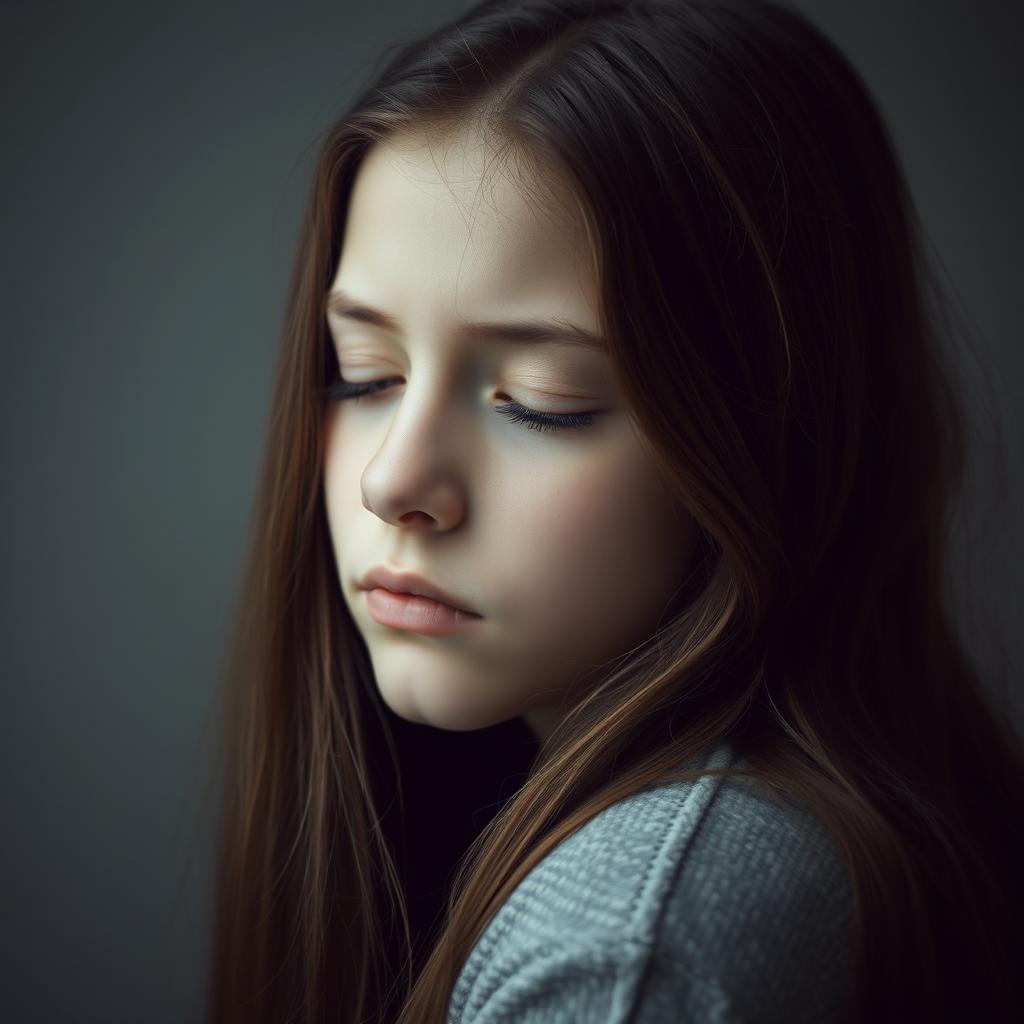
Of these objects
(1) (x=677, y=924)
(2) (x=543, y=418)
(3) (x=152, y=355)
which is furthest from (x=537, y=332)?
(3) (x=152, y=355)

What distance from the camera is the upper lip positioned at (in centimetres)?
84

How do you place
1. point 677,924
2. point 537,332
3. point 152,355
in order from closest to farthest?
point 677,924, point 537,332, point 152,355

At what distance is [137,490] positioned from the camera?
139 cm

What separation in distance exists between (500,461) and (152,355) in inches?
29.7

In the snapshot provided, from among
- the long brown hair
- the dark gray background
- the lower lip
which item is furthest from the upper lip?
the dark gray background

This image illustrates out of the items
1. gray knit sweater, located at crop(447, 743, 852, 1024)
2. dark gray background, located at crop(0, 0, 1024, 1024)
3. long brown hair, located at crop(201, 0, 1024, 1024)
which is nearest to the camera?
gray knit sweater, located at crop(447, 743, 852, 1024)

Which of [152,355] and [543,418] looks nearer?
[543,418]

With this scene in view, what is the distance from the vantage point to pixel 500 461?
2.69ft

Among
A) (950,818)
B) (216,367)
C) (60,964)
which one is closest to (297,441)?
(216,367)

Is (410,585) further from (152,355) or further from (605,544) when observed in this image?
(152,355)

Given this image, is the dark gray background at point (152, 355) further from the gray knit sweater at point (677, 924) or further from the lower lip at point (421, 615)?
the gray knit sweater at point (677, 924)

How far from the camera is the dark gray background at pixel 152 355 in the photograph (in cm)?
130

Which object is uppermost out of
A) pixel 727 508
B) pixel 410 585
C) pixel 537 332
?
pixel 537 332

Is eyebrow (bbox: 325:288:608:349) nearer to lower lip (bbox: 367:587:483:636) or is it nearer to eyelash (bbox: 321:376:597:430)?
eyelash (bbox: 321:376:597:430)
